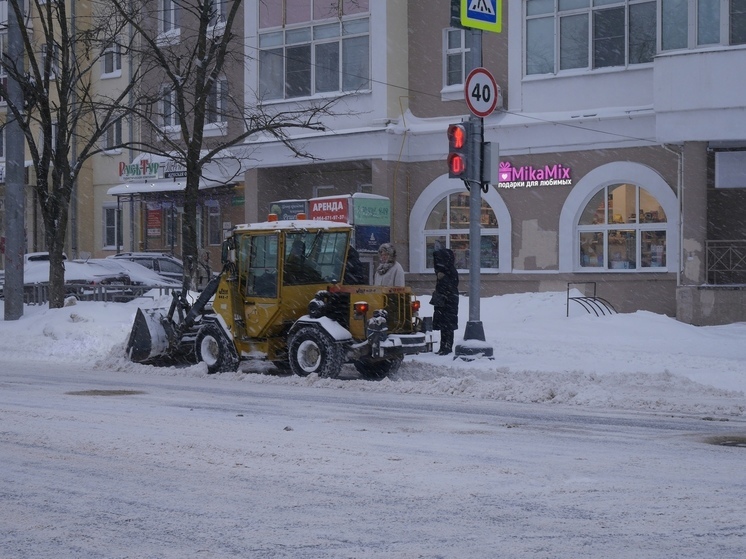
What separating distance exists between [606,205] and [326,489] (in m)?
19.3

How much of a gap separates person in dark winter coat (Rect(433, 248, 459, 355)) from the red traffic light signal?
64.5 inches

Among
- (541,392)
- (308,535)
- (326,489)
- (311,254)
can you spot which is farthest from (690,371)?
(308,535)

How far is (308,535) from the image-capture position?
20.3 ft

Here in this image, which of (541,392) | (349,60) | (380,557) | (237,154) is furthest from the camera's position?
(237,154)

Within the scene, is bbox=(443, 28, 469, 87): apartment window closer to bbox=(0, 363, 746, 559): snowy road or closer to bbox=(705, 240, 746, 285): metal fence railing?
bbox=(705, 240, 746, 285): metal fence railing

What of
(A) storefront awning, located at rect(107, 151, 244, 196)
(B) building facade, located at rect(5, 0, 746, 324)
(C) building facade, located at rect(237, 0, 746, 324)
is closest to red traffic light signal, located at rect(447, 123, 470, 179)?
(B) building facade, located at rect(5, 0, 746, 324)

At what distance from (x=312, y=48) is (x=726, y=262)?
40.9 ft

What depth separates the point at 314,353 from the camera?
48.8 ft

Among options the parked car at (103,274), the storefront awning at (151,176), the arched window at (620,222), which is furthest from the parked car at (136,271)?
the arched window at (620,222)

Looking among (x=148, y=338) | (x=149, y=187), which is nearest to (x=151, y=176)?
(x=149, y=187)

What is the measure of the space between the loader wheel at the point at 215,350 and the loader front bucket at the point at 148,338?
0.76 meters

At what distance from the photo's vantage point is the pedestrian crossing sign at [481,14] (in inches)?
632

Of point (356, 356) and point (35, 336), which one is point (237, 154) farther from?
point (356, 356)

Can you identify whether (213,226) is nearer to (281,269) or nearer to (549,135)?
(549,135)
